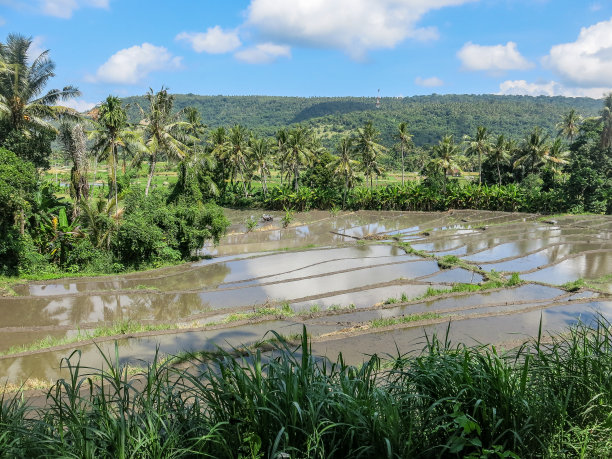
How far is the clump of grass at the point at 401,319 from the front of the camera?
44.4 ft

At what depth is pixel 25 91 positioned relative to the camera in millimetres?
21422

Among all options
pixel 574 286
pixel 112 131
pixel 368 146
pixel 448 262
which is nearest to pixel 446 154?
pixel 368 146

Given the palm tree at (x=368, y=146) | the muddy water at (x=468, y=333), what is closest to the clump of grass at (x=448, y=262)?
the muddy water at (x=468, y=333)

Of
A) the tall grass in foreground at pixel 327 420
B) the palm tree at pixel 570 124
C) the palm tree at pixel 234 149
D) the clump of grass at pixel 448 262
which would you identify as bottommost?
the clump of grass at pixel 448 262

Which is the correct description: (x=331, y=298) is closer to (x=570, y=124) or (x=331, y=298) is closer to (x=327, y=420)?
(x=327, y=420)

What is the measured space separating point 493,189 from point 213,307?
3750cm

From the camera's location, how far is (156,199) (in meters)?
24.4

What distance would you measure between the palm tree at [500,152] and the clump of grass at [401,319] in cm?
3816

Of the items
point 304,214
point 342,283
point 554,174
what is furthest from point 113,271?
point 554,174

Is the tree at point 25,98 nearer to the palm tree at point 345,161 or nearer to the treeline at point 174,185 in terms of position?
the treeline at point 174,185

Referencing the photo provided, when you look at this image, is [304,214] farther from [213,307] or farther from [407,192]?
[213,307]

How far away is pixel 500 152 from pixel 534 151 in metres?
3.44

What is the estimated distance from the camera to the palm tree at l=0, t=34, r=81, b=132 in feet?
69.3

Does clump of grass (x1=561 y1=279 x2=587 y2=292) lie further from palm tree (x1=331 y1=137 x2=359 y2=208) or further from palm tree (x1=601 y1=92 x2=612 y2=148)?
palm tree (x1=601 y1=92 x2=612 y2=148)
